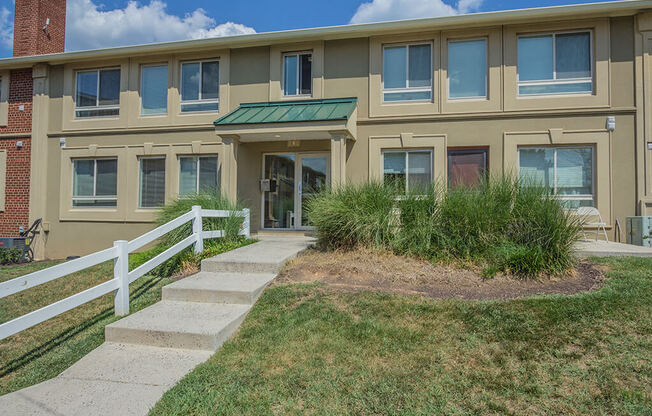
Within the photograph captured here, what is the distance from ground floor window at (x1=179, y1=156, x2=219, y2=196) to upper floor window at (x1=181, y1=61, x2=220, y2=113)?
4.89 ft

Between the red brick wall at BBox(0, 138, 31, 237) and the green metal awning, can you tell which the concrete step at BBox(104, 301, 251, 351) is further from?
the red brick wall at BBox(0, 138, 31, 237)

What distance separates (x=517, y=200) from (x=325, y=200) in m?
3.11

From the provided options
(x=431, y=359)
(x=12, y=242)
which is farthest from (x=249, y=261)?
(x=12, y=242)

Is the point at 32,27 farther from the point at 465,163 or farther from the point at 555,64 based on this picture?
the point at 555,64

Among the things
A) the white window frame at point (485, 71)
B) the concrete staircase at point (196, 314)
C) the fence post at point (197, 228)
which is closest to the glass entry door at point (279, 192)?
the fence post at point (197, 228)

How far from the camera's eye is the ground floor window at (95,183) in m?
12.1

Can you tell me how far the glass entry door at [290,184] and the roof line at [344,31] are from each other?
319 centimetres

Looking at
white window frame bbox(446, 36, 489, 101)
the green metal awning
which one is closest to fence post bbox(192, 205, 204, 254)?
the green metal awning

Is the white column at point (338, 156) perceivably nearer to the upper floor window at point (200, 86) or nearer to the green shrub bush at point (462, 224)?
the green shrub bush at point (462, 224)

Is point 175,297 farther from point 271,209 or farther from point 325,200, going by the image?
point 271,209

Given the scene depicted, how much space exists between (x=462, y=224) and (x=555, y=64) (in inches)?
246

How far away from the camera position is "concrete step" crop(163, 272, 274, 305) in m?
5.05

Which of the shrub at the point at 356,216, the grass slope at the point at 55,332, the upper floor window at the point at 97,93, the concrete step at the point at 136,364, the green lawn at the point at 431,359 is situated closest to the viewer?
the green lawn at the point at 431,359

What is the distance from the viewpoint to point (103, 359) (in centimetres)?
397
